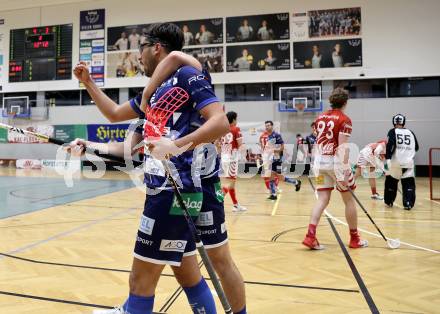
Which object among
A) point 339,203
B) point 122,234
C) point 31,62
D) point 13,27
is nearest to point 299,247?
point 122,234

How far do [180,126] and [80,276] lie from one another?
8.02 ft

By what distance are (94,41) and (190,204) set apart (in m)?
19.9

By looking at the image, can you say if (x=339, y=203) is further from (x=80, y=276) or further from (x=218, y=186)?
(x=218, y=186)

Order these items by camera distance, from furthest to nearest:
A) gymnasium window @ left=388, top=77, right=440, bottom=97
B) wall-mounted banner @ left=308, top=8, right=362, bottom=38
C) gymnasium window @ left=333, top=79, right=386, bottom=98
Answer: gymnasium window @ left=333, top=79, right=386, bottom=98, wall-mounted banner @ left=308, top=8, right=362, bottom=38, gymnasium window @ left=388, top=77, right=440, bottom=97

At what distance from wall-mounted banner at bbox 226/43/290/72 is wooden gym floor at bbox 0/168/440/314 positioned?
1144cm

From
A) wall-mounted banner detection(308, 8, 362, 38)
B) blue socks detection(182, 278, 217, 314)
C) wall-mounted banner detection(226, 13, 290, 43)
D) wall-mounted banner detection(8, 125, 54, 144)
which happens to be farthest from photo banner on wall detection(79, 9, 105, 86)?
blue socks detection(182, 278, 217, 314)

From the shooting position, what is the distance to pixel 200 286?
1.98m

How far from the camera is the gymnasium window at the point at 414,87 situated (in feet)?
54.0

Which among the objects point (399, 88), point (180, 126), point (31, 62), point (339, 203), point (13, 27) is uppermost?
point (13, 27)

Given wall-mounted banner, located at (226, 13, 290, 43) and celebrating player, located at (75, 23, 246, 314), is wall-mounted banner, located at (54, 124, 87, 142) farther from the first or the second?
celebrating player, located at (75, 23, 246, 314)

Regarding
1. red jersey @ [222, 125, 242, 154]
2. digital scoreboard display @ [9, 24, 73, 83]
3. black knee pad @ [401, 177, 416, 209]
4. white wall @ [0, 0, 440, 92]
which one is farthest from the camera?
digital scoreboard display @ [9, 24, 73, 83]

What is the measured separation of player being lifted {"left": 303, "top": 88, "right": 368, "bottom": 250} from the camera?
4527 millimetres

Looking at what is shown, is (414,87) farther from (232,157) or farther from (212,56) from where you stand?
(232,157)

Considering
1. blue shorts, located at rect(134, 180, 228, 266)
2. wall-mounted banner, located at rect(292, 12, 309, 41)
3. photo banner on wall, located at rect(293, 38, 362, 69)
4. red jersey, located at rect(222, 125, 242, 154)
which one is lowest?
blue shorts, located at rect(134, 180, 228, 266)
